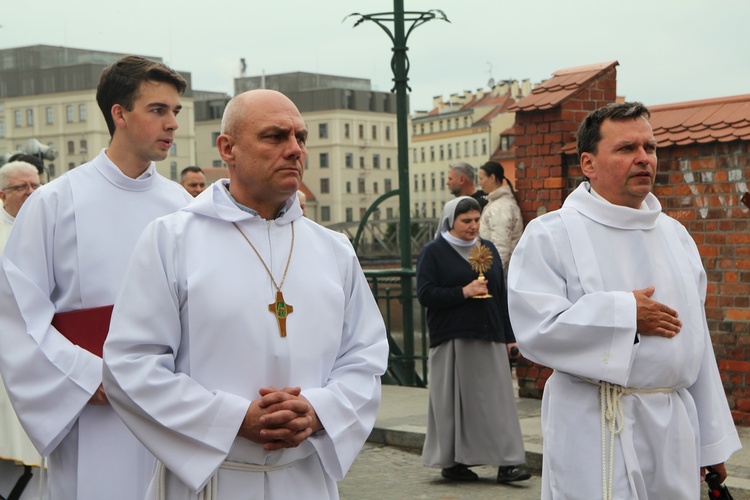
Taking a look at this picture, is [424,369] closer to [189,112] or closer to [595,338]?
[595,338]

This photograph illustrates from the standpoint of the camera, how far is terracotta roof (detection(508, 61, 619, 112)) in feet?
34.2

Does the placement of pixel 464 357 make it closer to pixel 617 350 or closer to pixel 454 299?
pixel 454 299

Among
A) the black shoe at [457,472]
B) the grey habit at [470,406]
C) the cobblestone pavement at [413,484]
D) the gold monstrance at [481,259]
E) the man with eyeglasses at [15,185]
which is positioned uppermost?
the man with eyeglasses at [15,185]

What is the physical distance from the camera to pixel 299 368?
377 centimetres

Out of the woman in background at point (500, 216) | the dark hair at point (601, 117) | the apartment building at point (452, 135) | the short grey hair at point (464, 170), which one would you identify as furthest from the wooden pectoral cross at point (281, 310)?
the apartment building at point (452, 135)

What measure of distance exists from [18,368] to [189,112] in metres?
123

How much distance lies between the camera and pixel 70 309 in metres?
4.75

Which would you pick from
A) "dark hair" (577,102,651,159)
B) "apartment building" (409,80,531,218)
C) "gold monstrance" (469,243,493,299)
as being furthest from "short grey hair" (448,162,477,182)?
"apartment building" (409,80,531,218)

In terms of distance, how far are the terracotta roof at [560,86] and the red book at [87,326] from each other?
21.0 feet

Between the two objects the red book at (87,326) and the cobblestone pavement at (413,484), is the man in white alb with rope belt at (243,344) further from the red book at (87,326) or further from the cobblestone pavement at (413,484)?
the cobblestone pavement at (413,484)

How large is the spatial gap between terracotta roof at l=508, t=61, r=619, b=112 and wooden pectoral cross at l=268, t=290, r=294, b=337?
6.94 metres

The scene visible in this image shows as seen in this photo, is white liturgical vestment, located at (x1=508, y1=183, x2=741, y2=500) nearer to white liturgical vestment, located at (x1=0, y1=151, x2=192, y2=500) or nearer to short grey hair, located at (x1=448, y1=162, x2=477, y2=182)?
white liturgical vestment, located at (x1=0, y1=151, x2=192, y2=500)

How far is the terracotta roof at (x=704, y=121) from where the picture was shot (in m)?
9.23

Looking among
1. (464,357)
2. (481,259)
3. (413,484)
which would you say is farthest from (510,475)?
(481,259)
